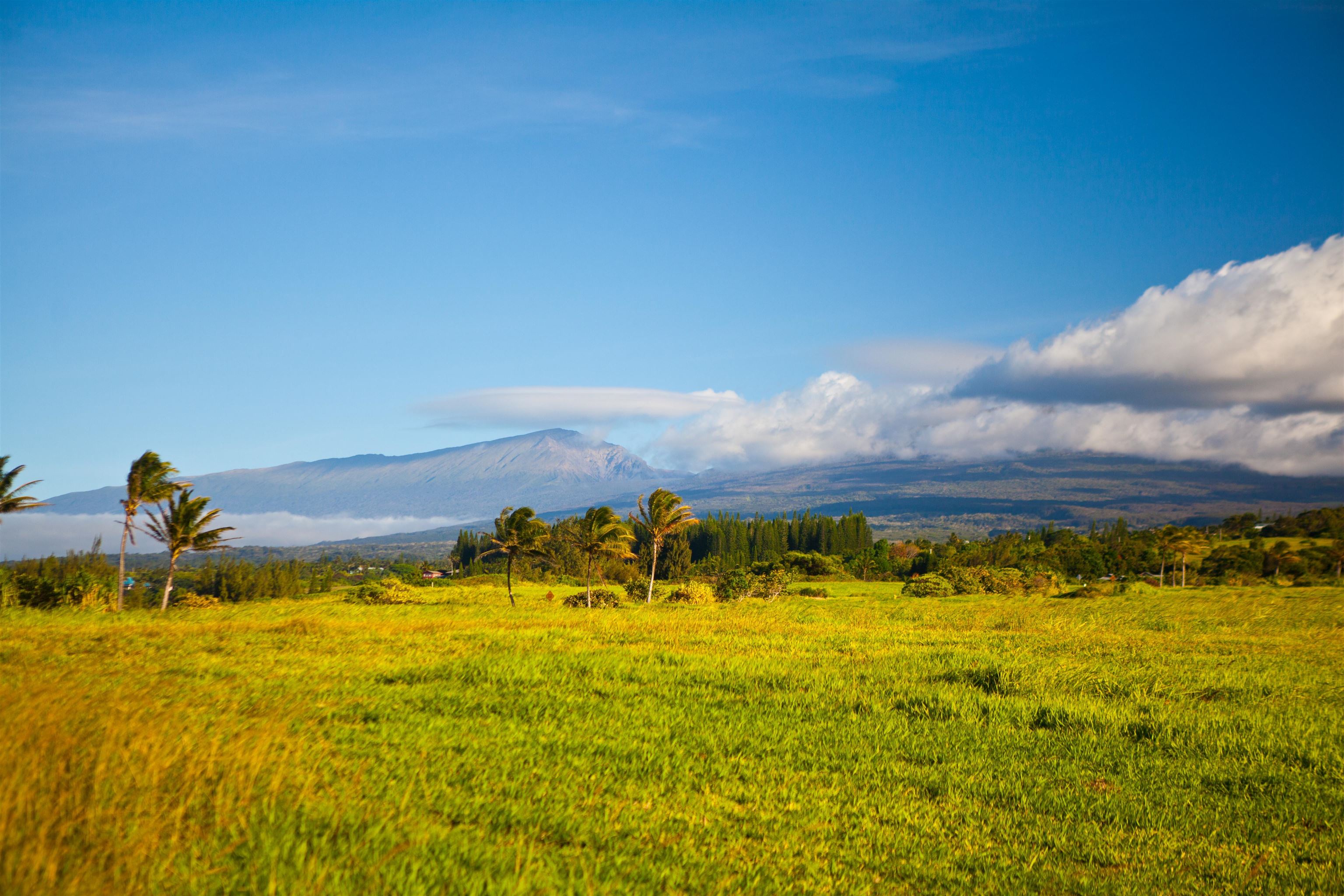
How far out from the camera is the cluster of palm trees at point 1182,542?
64.9m

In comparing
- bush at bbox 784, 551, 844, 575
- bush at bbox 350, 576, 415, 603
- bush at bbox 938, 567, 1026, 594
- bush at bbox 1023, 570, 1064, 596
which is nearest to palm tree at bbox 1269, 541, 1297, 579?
bush at bbox 1023, 570, 1064, 596

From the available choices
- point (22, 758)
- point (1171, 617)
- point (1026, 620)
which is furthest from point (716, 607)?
point (22, 758)

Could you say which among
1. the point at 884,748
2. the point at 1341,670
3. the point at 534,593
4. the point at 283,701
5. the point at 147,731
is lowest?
the point at 534,593

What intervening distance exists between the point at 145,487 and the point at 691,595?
2818 cm

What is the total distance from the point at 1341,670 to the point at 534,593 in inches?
1887

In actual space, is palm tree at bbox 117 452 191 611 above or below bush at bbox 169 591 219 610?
above

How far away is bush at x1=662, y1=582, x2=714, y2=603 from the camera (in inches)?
1697

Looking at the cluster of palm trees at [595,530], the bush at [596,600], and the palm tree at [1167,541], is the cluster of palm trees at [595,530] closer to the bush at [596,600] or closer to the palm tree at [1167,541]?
the bush at [596,600]

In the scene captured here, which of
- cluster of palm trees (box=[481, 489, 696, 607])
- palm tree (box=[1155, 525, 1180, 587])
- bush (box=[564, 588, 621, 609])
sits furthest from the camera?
palm tree (box=[1155, 525, 1180, 587])

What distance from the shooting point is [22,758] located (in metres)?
4.57

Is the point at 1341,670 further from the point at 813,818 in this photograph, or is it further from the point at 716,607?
the point at 716,607

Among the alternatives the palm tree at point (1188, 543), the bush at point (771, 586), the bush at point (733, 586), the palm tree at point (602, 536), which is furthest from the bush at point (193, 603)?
the palm tree at point (1188, 543)

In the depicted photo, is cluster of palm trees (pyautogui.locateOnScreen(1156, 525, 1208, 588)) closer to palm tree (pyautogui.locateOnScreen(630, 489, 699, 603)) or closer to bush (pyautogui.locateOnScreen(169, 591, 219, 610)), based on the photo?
palm tree (pyautogui.locateOnScreen(630, 489, 699, 603))

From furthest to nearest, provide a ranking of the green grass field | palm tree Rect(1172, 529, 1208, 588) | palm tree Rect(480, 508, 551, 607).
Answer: palm tree Rect(1172, 529, 1208, 588) < palm tree Rect(480, 508, 551, 607) < the green grass field
